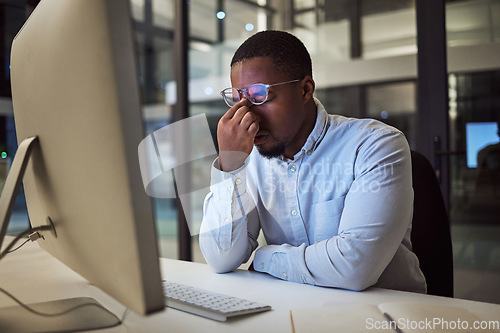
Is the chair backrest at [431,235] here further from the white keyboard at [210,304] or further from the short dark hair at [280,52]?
the white keyboard at [210,304]

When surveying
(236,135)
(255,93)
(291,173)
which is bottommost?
(291,173)

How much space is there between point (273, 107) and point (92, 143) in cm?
94

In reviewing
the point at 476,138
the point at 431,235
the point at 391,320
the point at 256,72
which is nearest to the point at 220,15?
the point at 476,138

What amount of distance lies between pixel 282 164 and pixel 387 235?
1.51 feet

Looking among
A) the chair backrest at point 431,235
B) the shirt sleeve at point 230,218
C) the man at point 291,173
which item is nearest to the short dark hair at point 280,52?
the man at point 291,173

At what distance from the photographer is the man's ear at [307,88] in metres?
1.50

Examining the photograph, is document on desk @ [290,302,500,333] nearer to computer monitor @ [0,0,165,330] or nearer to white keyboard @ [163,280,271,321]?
white keyboard @ [163,280,271,321]

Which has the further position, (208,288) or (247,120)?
(247,120)

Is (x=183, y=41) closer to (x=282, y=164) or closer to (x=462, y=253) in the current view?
(x=282, y=164)

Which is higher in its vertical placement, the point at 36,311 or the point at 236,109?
the point at 236,109

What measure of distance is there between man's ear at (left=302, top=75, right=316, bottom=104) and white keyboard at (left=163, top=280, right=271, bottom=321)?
2.68ft

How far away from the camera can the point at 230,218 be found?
54.7 inches

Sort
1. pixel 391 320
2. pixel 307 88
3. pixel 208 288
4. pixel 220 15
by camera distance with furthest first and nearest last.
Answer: pixel 220 15
pixel 307 88
pixel 208 288
pixel 391 320

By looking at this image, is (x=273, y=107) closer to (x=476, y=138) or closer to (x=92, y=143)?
(x=92, y=143)
